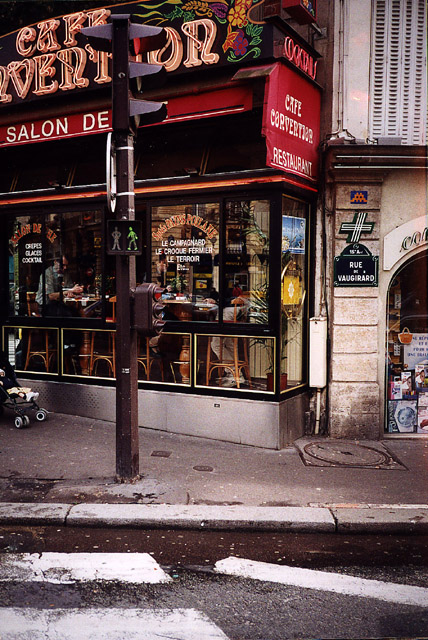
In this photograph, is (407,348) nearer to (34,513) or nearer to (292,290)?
(292,290)

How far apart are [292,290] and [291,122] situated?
7.50 ft

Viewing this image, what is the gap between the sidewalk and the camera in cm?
580

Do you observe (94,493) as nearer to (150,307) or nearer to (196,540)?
(196,540)

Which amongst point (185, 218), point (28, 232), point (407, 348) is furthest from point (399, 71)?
point (28, 232)

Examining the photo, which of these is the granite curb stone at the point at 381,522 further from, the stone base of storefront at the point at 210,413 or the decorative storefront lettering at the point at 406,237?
the decorative storefront lettering at the point at 406,237

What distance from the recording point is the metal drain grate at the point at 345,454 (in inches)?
303

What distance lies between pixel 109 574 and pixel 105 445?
11.8 ft

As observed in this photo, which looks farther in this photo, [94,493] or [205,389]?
[205,389]

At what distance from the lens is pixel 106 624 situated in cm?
398

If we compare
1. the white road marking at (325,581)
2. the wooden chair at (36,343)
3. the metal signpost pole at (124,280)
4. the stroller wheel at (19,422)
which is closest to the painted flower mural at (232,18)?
the metal signpost pole at (124,280)

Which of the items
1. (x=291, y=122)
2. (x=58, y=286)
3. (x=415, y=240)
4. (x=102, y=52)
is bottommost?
(x=58, y=286)

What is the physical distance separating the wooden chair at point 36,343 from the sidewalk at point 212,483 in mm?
1666

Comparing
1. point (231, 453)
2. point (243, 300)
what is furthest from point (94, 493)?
point (243, 300)

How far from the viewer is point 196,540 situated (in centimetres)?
551
